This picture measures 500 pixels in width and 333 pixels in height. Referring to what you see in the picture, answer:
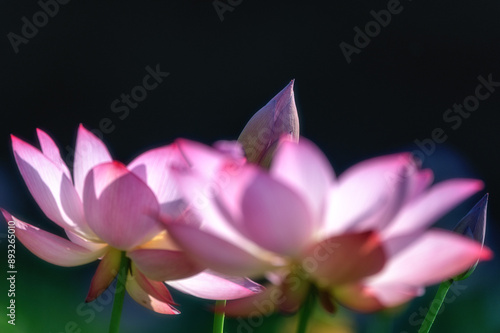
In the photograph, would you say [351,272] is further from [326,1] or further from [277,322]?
[326,1]

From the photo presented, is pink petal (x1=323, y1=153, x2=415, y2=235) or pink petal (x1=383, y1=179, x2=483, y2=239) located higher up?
pink petal (x1=323, y1=153, x2=415, y2=235)

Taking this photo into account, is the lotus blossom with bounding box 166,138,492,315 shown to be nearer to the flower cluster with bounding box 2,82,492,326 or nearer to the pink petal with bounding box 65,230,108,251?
the flower cluster with bounding box 2,82,492,326

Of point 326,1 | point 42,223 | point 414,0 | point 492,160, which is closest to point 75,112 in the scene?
point 42,223

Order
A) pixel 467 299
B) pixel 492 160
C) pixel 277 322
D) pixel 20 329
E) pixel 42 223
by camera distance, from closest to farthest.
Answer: pixel 20 329
pixel 277 322
pixel 467 299
pixel 42 223
pixel 492 160

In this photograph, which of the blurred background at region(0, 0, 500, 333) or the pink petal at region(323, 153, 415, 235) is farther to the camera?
the blurred background at region(0, 0, 500, 333)

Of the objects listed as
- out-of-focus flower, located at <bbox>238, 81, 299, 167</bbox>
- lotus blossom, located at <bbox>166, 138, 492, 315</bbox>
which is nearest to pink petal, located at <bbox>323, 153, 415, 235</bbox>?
lotus blossom, located at <bbox>166, 138, 492, 315</bbox>

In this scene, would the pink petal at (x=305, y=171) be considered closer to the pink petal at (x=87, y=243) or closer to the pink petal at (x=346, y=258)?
the pink petal at (x=346, y=258)

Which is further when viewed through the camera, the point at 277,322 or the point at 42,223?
the point at 42,223

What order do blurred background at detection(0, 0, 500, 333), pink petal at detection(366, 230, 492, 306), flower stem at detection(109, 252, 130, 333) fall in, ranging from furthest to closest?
blurred background at detection(0, 0, 500, 333) → flower stem at detection(109, 252, 130, 333) → pink petal at detection(366, 230, 492, 306)
